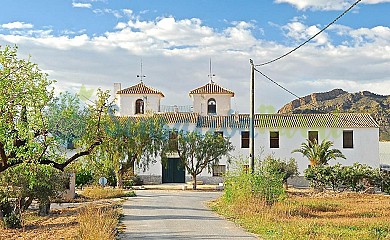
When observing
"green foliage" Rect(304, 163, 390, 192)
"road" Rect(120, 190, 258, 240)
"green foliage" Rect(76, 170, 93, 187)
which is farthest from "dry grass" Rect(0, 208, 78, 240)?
"green foliage" Rect(304, 163, 390, 192)

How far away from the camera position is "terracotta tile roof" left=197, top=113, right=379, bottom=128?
53375 mm

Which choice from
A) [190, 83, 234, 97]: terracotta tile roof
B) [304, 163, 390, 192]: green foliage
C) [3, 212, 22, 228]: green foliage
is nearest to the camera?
[3, 212, 22, 228]: green foliage

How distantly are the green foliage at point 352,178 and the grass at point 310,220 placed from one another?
1357 centimetres

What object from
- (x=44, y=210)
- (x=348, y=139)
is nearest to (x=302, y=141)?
(x=348, y=139)

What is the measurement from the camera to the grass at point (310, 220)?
14.5 metres

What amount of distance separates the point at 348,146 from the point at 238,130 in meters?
9.94

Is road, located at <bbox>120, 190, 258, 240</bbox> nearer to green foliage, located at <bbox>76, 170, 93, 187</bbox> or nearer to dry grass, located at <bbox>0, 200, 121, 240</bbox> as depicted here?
dry grass, located at <bbox>0, 200, 121, 240</bbox>

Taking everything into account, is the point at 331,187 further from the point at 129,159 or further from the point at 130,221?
the point at 130,221

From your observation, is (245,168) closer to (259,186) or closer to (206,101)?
(259,186)

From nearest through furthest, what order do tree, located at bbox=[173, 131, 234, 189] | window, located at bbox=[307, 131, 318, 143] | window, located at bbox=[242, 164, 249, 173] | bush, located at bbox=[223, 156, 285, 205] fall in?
bush, located at bbox=[223, 156, 285, 205] < window, located at bbox=[242, 164, 249, 173] < tree, located at bbox=[173, 131, 234, 189] < window, located at bbox=[307, 131, 318, 143]

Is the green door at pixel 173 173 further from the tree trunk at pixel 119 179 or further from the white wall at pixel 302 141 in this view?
the tree trunk at pixel 119 179

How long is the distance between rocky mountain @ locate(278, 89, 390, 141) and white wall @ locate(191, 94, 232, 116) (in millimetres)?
20039

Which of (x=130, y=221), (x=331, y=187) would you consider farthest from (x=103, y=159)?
(x=331, y=187)

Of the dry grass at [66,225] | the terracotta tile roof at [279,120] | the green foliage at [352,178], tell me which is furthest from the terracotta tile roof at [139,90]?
the dry grass at [66,225]
